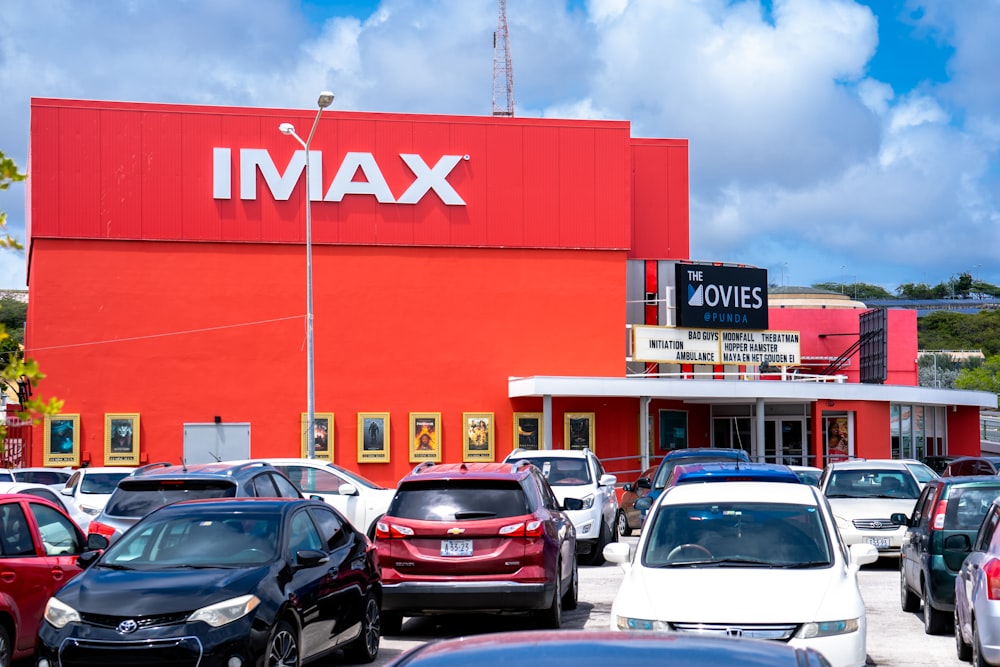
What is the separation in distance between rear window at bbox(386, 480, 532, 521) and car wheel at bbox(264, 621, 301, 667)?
10.4 feet

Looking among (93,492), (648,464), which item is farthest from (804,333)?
(93,492)

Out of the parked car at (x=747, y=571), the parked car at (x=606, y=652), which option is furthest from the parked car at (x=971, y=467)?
the parked car at (x=606, y=652)

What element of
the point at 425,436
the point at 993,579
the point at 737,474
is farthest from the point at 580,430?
the point at 993,579

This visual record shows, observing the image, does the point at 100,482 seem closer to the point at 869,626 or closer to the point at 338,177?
the point at 338,177

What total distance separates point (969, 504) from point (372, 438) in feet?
76.8

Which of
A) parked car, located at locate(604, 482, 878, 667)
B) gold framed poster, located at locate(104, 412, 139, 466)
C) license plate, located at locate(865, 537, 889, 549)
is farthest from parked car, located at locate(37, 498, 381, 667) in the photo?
gold framed poster, located at locate(104, 412, 139, 466)

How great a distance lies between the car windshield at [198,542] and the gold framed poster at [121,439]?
24.4 m

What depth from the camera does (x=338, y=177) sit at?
3572 centimetres

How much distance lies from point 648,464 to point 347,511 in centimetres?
1756

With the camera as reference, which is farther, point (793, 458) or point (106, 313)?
point (793, 458)

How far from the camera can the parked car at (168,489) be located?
46.8ft

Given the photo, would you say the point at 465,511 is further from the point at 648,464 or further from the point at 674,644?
the point at 648,464

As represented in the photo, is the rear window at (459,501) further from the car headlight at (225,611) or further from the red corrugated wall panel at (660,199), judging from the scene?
the red corrugated wall panel at (660,199)

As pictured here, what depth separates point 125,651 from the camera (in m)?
9.12
